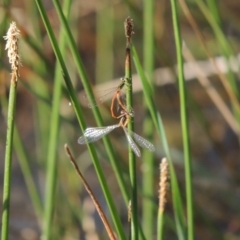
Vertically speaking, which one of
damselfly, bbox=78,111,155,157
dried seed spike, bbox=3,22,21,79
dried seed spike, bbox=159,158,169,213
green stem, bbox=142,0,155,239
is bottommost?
dried seed spike, bbox=159,158,169,213

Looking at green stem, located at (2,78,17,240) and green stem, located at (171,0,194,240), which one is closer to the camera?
green stem, located at (2,78,17,240)

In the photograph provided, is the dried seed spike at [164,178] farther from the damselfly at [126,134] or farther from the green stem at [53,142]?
the green stem at [53,142]

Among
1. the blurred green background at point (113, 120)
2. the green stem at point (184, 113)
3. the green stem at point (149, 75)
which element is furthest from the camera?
the blurred green background at point (113, 120)

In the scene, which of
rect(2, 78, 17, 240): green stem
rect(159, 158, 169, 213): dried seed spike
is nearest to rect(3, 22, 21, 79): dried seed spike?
rect(2, 78, 17, 240): green stem

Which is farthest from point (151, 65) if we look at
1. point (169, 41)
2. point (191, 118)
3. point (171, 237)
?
point (169, 41)

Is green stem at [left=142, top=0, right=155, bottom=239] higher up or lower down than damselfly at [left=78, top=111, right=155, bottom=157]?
higher up

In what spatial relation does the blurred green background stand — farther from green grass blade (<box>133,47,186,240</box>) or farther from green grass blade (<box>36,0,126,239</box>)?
green grass blade (<box>36,0,126,239</box>)

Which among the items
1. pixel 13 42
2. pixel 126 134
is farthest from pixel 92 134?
pixel 13 42

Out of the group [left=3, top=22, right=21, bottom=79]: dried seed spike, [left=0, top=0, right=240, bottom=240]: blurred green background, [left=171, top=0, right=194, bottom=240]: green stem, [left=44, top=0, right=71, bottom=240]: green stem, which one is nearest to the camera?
[left=3, top=22, right=21, bottom=79]: dried seed spike

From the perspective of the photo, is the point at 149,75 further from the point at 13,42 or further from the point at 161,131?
the point at 13,42

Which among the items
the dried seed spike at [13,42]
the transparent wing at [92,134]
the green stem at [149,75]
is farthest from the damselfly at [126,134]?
the green stem at [149,75]
